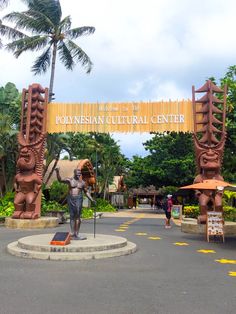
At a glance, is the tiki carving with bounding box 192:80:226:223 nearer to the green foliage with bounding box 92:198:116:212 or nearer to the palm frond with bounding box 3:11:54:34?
the palm frond with bounding box 3:11:54:34

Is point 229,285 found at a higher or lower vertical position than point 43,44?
lower

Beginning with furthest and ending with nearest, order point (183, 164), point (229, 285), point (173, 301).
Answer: point (183, 164) → point (229, 285) → point (173, 301)

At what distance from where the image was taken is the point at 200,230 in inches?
576

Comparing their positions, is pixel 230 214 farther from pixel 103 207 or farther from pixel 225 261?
pixel 103 207

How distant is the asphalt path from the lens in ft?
16.7

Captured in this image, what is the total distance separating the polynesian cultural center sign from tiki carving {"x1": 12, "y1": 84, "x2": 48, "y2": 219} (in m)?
0.68

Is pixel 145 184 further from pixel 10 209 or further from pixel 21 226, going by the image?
pixel 21 226

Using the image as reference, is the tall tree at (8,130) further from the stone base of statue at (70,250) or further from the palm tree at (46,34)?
the stone base of statue at (70,250)

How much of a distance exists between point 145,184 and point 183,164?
574cm

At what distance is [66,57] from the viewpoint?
91.4 feet

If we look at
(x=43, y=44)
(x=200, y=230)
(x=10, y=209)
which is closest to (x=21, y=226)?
(x=10, y=209)

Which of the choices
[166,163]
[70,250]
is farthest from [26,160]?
[166,163]

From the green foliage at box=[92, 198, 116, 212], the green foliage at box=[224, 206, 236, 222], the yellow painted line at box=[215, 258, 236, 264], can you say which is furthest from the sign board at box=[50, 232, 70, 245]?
the green foliage at box=[92, 198, 116, 212]

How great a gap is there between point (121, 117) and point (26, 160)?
4992 millimetres
